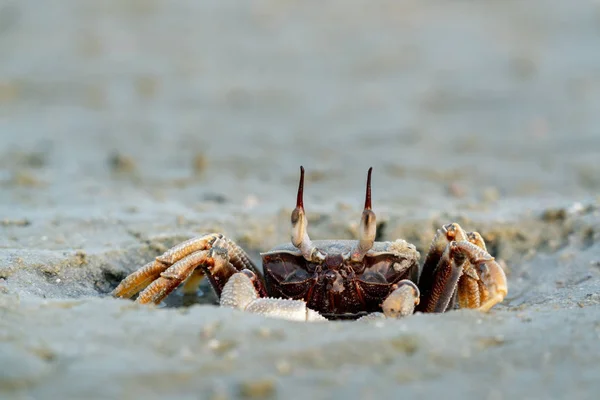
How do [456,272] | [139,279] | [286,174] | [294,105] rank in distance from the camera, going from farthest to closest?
[294,105], [286,174], [139,279], [456,272]

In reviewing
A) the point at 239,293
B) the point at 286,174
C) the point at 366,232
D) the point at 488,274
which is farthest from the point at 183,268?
the point at 286,174

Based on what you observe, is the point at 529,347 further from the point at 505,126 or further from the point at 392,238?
the point at 505,126

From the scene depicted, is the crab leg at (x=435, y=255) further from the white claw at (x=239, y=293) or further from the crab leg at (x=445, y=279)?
the white claw at (x=239, y=293)

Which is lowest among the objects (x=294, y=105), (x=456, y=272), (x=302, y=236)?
(x=456, y=272)

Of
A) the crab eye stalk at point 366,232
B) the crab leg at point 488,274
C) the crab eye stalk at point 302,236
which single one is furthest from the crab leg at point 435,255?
the crab eye stalk at point 302,236

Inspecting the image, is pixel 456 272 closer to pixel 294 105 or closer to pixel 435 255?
pixel 435 255

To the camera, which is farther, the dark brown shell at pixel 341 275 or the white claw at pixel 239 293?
the dark brown shell at pixel 341 275

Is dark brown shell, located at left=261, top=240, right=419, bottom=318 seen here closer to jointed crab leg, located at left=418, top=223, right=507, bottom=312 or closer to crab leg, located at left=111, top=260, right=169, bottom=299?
jointed crab leg, located at left=418, top=223, right=507, bottom=312
